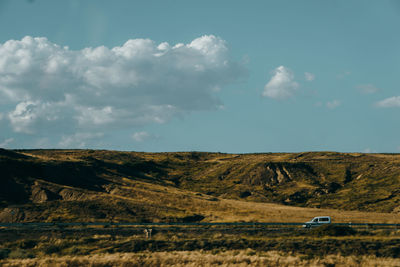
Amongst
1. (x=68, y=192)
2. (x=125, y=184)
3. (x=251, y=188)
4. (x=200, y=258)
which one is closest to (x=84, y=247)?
(x=200, y=258)

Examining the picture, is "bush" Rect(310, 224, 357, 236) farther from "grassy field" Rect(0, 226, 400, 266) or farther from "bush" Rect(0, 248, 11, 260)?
"bush" Rect(0, 248, 11, 260)

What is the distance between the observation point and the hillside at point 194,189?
6328 centimetres

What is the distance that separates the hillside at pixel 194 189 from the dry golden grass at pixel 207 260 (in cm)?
3203

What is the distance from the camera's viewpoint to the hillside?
208ft

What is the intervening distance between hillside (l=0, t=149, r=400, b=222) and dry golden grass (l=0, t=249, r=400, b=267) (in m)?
32.0

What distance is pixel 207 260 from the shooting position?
26.0 meters

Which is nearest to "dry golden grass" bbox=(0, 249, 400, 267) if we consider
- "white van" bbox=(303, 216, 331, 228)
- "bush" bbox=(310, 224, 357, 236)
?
"bush" bbox=(310, 224, 357, 236)

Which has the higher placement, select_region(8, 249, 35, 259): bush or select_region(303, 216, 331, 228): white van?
select_region(8, 249, 35, 259): bush

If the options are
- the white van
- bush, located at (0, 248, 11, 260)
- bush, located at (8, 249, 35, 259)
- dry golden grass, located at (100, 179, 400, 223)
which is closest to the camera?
bush, located at (8, 249, 35, 259)

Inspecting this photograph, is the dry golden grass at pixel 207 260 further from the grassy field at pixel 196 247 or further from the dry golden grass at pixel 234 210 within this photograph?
the dry golden grass at pixel 234 210

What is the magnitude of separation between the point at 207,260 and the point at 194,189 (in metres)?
79.4

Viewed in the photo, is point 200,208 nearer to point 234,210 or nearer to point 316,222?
point 234,210

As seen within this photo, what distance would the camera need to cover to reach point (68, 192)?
248 feet

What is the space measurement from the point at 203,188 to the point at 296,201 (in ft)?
89.4
